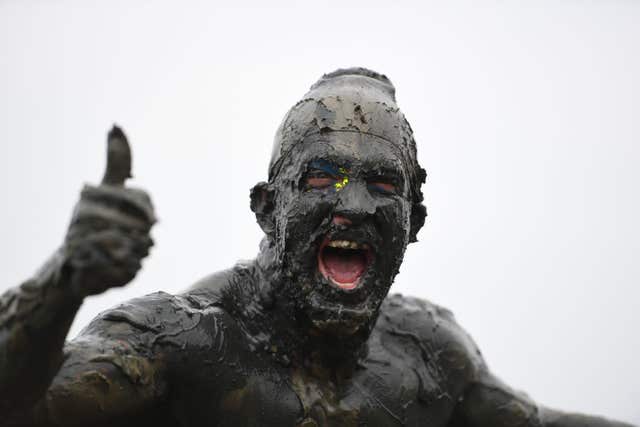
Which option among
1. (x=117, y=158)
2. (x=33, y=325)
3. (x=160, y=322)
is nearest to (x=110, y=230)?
(x=117, y=158)

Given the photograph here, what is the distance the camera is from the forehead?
4676 mm

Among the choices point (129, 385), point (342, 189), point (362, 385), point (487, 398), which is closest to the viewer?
point (129, 385)

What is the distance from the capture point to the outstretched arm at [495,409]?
5531 millimetres

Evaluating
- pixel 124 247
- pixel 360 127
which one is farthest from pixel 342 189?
pixel 124 247

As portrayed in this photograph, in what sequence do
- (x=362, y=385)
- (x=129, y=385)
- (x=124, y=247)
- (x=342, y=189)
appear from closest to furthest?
(x=124, y=247) < (x=129, y=385) < (x=342, y=189) < (x=362, y=385)

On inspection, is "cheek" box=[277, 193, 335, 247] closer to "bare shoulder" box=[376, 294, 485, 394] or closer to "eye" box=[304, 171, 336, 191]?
"eye" box=[304, 171, 336, 191]

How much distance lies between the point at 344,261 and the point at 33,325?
1.73 m

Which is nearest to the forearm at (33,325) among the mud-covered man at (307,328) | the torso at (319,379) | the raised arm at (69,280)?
the raised arm at (69,280)

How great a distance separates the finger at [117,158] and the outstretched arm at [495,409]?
292 centimetres

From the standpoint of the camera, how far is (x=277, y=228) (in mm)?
4879

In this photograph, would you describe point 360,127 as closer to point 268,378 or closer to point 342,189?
point 342,189

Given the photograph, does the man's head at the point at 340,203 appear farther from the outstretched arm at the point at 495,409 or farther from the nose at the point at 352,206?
the outstretched arm at the point at 495,409

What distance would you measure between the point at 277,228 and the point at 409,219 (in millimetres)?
673

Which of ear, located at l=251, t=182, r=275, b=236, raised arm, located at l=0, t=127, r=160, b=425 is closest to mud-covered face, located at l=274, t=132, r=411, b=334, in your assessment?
ear, located at l=251, t=182, r=275, b=236
